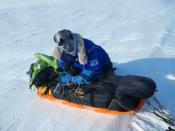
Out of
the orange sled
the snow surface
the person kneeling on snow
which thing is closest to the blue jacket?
the person kneeling on snow

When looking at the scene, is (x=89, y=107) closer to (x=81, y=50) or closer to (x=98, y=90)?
(x=98, y=90)

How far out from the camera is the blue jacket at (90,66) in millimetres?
4820

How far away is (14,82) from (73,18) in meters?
4.28

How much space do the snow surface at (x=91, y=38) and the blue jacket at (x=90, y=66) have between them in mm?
421

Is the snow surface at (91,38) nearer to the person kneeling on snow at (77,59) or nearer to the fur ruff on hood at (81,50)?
the person kneeling on snow at (77,59)

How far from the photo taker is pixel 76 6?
37.1 ft

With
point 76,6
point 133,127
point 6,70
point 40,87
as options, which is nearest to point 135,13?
point 76,6

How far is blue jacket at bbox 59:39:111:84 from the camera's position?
4820 mm

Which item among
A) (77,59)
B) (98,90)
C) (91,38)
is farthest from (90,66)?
(91,38)

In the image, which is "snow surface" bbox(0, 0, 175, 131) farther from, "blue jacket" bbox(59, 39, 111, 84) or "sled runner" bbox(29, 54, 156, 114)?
"blue jacket" bbox(59, 39, 111, 84)

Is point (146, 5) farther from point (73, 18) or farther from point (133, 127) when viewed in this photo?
point (133, 127)

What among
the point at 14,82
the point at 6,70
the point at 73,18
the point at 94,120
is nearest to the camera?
the point at 94,120

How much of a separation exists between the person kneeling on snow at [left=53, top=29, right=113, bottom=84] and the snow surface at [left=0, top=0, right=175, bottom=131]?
1.50ft

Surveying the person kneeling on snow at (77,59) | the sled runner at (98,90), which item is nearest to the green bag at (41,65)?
the sled runner at (98,90)
